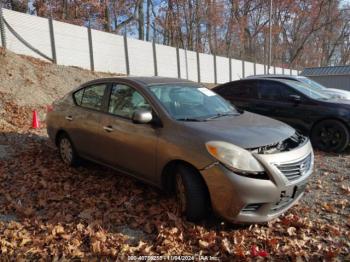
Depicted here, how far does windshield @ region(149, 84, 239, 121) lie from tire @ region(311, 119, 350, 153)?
3093mm

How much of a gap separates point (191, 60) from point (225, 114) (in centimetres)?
1916

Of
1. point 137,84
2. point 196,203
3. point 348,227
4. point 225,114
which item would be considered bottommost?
point 348,227

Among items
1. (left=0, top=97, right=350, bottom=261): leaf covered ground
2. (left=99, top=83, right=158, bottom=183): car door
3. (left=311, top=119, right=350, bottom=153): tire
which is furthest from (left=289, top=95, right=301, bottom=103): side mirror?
(left=99, top=83, right=158, bottom=183): car door

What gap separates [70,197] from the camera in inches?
181

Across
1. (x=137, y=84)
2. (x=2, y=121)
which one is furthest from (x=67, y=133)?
(x=2, y=121)

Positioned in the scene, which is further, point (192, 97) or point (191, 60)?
point (191, 60)

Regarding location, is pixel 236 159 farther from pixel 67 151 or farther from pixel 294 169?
pixel 67 151

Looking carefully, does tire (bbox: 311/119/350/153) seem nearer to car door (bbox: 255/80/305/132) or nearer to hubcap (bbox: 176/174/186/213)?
car door (bbox: 255/80/305/132)

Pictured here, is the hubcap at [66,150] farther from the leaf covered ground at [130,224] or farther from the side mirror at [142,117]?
the side mirror at [142,117]

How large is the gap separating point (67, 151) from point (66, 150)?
0.14 ft

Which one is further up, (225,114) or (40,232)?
(225,114)

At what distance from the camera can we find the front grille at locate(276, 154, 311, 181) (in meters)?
3.41

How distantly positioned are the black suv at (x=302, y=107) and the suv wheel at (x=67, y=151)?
174 inches

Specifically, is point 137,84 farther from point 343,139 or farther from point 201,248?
point 343,139
